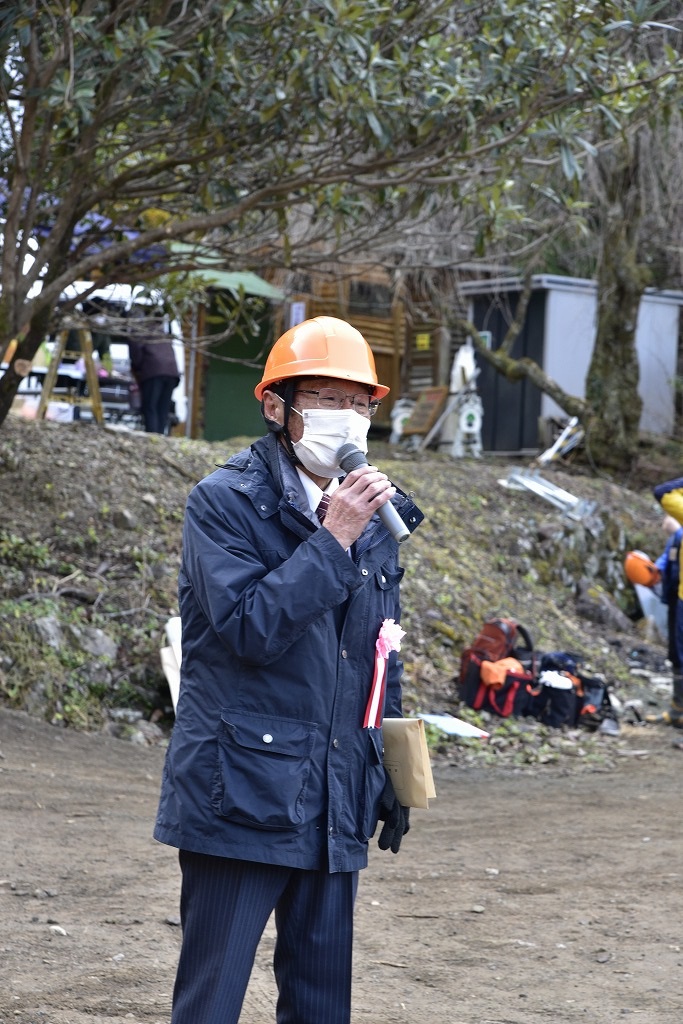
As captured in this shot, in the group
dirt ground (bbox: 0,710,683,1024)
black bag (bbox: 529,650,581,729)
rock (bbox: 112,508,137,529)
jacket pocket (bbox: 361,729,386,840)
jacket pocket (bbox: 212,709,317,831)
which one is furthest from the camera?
rock (bbox: 112,508,137,529)

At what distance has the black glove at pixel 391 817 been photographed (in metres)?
3.14

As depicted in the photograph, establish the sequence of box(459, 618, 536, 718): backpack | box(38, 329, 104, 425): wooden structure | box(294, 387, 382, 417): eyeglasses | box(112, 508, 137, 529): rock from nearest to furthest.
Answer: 1. box(294, 387, 382, 417): eyeglasses
2. box(459, 618, 536, 718): backpack
3. box(112, 508, 137, 529): rock
4. box(38, 329, 104, 425): wooden structure

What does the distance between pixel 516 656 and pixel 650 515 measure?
594 cm

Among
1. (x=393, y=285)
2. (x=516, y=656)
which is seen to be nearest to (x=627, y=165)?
(x=393, y=285)

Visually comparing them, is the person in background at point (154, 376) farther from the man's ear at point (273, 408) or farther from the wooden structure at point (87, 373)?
the man's ear at point (273, 408)

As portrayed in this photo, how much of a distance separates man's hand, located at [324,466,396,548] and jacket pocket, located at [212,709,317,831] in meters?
0.44

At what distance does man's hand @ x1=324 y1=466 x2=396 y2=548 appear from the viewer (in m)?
2.82

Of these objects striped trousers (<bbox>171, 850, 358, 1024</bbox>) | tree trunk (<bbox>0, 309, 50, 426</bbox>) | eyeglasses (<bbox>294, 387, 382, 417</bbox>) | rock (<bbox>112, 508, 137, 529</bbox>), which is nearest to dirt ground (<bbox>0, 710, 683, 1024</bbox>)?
striped trousers (<bbox>171, 850, 358, 1024</bbox>)

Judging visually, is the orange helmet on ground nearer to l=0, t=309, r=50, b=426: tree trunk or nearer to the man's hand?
l=0, t=309, r=50, b=426: tree trunk

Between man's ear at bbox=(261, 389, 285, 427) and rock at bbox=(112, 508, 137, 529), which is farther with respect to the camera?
rock at bbox=(112, 508, 137, 529)

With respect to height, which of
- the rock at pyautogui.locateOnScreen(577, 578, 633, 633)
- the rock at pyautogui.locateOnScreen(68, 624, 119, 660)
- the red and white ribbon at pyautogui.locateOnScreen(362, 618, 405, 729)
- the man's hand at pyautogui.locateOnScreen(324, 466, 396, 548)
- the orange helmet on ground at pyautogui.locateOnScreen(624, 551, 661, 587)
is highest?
the man's hand at pyautogui.locateOnScreen(324, 466, 396, 548)

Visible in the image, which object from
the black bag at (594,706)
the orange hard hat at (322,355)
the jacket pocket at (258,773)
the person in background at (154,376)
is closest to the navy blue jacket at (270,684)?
the jacket pocket at (258,773)

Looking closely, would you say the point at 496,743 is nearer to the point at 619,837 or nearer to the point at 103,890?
the point at 619,837

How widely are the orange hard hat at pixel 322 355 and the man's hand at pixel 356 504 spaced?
0.33 m
